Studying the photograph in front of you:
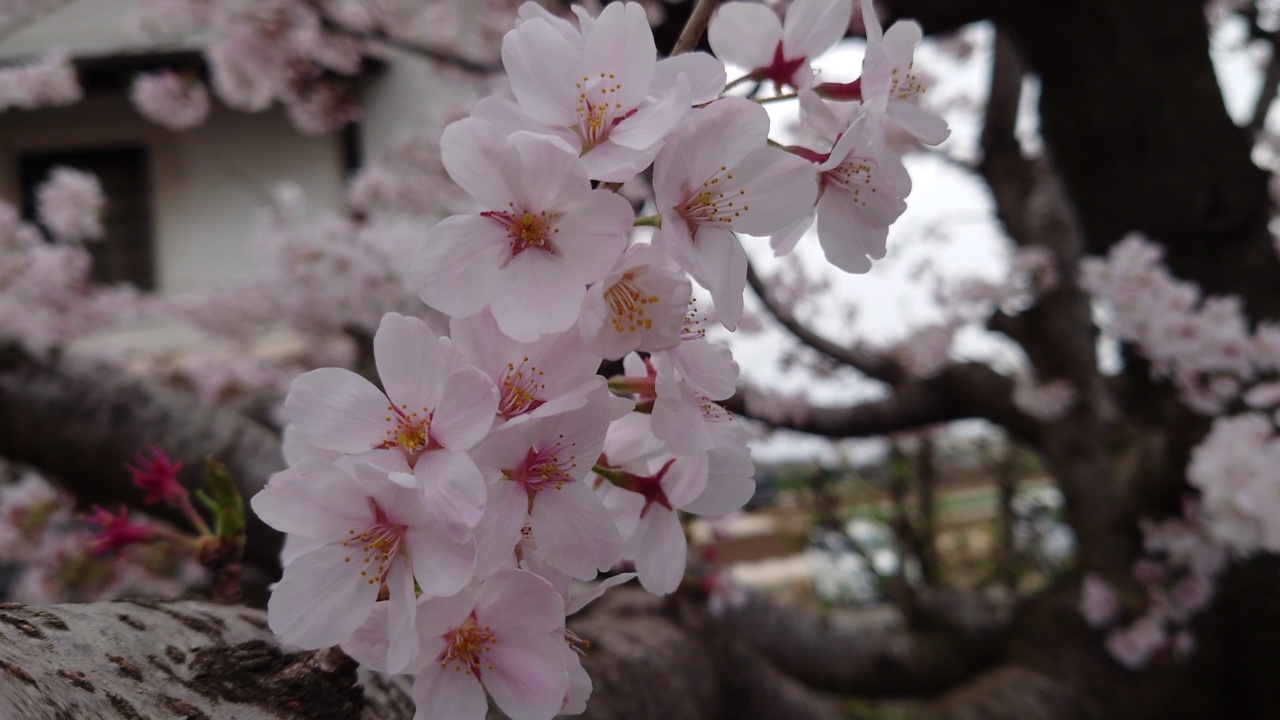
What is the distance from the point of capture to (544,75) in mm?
473

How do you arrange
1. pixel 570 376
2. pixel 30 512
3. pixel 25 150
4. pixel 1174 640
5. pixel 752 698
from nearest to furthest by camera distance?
1. pixel 570 376
2. pixel 752 698
3. pixel 1174 640
4. pixel 30 512
5. pixel 25 150

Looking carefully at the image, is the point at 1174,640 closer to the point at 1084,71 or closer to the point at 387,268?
the point at 1084,71

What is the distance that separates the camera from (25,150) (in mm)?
5664

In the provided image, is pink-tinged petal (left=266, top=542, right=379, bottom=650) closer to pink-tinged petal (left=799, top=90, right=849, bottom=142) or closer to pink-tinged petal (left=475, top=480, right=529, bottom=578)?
pink-tinged petal (left=475, top=480, right=529, bottom=578)

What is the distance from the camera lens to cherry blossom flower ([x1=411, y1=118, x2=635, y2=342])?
427 mm

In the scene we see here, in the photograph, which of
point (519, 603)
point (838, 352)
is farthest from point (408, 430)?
point (838, 352)

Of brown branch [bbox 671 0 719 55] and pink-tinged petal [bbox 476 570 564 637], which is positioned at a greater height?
brown branch [bbox 671 0 719 55]

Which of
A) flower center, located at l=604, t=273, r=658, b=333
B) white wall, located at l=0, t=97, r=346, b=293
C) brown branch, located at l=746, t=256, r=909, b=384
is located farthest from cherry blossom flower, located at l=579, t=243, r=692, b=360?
white wall, located at l=0, t=97, r=346, b=293

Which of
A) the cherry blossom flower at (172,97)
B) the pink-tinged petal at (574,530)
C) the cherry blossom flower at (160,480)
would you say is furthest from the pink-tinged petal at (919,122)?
the cherry blossom flower at (172,97)

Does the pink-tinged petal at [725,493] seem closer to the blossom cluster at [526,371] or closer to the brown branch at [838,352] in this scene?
the blossom cluster at [526,371]

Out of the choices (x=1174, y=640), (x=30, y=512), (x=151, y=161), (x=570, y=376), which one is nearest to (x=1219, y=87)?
(x=1174, y=640)

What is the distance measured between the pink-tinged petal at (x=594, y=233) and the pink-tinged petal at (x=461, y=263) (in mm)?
41

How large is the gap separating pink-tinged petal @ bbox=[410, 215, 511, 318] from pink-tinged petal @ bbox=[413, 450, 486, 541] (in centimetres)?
9

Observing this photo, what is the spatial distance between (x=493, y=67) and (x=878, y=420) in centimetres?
187
